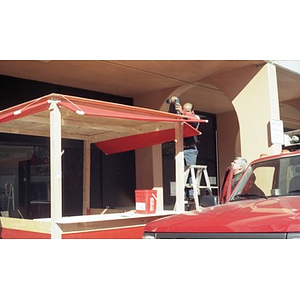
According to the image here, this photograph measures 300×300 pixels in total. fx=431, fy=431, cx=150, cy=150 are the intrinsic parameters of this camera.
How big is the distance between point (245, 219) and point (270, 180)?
1852mm

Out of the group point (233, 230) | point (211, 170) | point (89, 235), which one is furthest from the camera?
point (211, 170)

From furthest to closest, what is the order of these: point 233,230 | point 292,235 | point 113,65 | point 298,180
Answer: point 113,65, point 298,180, point 233,230, point 292,235

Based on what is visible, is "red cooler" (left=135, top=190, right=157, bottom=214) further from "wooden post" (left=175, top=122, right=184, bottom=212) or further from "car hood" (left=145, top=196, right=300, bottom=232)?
"car hood" (left=145, top=196, right=300, bottom=232)

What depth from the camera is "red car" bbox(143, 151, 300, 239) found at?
10.1 feet

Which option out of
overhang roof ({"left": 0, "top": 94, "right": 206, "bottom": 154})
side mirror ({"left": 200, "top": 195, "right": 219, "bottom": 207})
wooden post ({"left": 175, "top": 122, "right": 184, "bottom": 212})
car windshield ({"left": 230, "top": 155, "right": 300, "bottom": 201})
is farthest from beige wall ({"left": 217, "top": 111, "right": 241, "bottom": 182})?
side mirror ({"left": 200, "top": 195, "right": 219, "bottom": 207})

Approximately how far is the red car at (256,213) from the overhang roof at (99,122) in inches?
78.7

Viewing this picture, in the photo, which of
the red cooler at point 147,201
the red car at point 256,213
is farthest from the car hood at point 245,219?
the red cooler at point 147,201

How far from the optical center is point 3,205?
9.27 m

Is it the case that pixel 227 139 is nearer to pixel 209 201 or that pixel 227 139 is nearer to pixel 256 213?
pixel 209 201

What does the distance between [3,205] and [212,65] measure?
5308 millimetres
